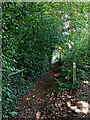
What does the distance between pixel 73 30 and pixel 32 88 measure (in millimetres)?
1687

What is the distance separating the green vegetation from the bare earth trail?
0.15 m

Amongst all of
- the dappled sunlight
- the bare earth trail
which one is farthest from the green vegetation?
the dappled sunlight

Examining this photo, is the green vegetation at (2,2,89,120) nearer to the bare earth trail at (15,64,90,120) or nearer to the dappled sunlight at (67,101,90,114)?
the bare earth trail at (15,64,90,120)

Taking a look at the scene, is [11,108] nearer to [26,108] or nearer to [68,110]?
[26,108]

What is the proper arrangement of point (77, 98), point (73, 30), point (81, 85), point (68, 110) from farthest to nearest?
point (73, 30)
point (81, 85)
point (77, 98)
point (68, 110)

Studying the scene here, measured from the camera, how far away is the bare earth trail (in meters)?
1.79

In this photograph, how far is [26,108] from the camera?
210cm

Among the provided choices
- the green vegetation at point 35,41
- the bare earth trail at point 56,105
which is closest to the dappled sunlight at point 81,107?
the bare earth trail at point 56,105

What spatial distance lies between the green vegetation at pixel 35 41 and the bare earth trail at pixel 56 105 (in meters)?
0.15

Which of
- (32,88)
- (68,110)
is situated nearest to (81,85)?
(68,110)

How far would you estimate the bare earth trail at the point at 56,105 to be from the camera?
179 centimetres

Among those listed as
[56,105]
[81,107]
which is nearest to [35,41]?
[56,105]

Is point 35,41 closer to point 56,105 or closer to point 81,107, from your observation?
point 56,105

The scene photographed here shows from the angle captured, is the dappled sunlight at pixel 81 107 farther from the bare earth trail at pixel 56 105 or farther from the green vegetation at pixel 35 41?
the green vegetation at pixel 35 41
